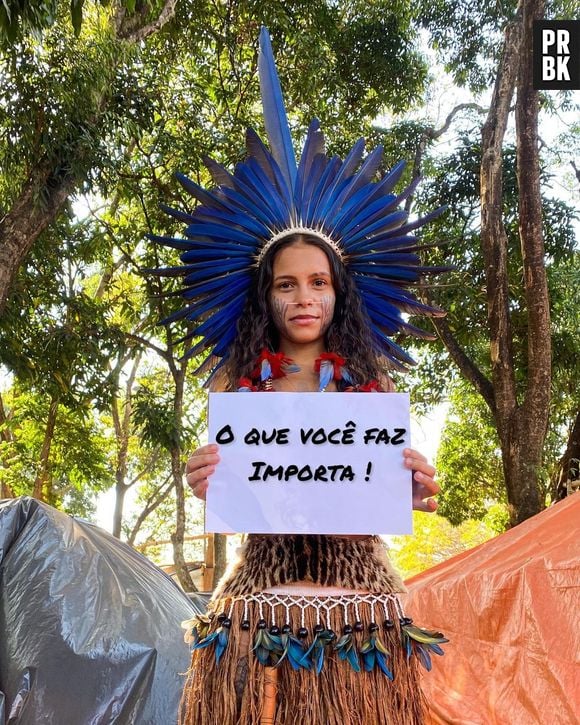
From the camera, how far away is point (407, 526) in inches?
62.4

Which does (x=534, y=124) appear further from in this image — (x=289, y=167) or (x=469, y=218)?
(x=289, y=167)

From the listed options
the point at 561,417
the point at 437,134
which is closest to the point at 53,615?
the point at 437,134

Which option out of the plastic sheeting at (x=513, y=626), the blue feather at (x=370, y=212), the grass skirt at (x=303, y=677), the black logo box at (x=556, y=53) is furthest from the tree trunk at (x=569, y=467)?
the grass skirt at (x=303, y=677)

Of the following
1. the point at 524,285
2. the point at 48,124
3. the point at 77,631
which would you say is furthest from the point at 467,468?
the point at 77,631

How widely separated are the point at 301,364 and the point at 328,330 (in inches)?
5.1

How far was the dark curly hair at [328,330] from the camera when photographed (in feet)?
6.39

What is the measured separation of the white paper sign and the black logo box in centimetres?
455

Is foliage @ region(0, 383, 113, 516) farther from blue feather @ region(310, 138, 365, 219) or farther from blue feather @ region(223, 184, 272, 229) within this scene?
blue feather @ region(310, 138, 365, 219)

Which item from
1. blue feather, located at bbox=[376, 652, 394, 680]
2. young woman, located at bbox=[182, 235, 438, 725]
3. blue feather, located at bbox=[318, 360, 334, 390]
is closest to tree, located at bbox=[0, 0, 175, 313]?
blue feather, located at bbox=[318, 360, 334, 390]

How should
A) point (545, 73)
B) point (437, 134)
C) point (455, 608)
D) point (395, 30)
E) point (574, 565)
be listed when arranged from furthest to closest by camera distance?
1. point (437, 134)
2. point (395, 30)
3. point (545, 73)
4. point (455, 608)
5. point (574, 565)

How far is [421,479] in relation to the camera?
165 cm

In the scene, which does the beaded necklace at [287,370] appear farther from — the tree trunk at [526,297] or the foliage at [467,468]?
the foliage at [467,468]

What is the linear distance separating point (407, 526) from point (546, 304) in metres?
4.31

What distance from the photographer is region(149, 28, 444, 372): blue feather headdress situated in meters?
2.02
